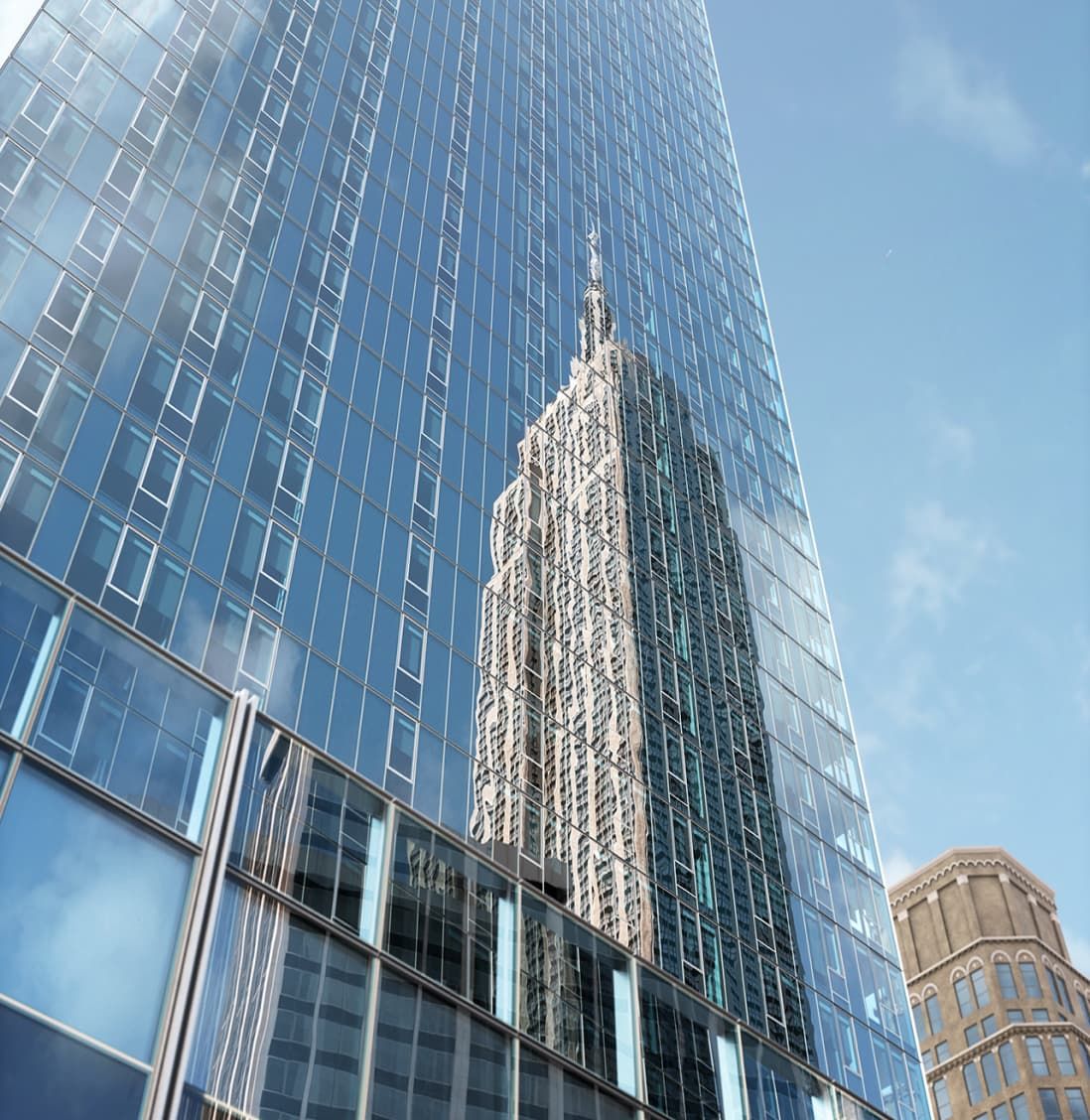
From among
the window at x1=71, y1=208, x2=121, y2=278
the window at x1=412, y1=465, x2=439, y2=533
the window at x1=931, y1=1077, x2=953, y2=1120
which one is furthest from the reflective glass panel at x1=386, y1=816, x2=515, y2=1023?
the window at x1=931, y1=1077, x2=953, y2=1120

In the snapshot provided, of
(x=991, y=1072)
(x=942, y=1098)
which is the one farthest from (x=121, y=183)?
(x=942, y=1098)

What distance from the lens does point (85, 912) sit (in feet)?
82.9

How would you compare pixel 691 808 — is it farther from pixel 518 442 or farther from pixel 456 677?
pixel 518 442

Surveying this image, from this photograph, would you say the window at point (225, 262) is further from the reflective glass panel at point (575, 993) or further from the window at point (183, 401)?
the reflective glass panel at point (575, 993)

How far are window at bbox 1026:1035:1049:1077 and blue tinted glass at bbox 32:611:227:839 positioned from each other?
102 metres

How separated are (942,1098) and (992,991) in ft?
32.2

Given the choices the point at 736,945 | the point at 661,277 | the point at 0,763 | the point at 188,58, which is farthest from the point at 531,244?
the point at 0,763

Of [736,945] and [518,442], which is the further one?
[518,442]

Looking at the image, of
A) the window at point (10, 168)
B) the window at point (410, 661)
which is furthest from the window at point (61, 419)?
the window at point (410, 661)

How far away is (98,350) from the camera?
A: 3491 cm

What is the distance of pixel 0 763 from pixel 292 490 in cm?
1397

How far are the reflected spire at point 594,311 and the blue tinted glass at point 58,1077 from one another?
1526 inches

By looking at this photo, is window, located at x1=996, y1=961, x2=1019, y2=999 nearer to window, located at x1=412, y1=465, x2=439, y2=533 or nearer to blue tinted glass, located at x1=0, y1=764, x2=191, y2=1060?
window, located at x1=412, y1=465, x2=439, y2=533

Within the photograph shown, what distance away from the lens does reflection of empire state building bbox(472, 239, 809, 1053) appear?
4006 cm
